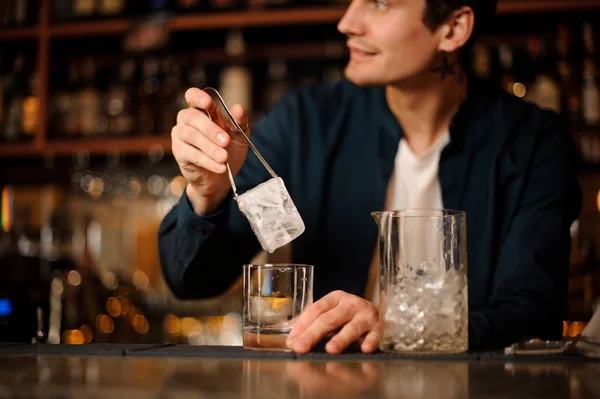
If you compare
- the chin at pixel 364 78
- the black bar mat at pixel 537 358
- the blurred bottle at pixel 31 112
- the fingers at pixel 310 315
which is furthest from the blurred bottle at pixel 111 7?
the black bar mat at pixel 537 358

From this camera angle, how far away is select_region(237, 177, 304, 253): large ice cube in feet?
2.91

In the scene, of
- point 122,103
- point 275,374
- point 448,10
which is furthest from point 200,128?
point 122,103

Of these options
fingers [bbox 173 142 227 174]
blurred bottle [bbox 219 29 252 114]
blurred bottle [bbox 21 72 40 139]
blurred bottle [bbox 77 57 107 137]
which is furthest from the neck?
blurred bottle [bbox 21 72 40 139]

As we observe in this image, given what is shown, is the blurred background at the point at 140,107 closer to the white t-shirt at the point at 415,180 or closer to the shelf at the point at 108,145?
the shelf at the point at 108,145

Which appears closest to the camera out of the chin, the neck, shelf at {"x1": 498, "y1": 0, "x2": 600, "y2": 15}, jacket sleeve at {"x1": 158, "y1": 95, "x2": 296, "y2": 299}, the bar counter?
the bar counter

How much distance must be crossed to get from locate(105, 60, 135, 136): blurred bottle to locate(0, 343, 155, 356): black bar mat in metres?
1.76

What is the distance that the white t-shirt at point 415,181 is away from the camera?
1516mm

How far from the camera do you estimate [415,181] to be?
1526 mm

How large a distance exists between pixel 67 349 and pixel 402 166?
80 centimetres

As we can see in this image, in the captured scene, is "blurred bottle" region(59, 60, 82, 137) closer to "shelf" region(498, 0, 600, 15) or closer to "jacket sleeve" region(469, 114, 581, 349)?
"shelf" region(498, 0, 600, 15)

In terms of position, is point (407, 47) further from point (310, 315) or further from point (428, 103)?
point (310, 315)

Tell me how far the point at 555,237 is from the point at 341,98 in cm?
52

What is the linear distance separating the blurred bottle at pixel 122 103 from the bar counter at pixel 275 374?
1867 millimetres

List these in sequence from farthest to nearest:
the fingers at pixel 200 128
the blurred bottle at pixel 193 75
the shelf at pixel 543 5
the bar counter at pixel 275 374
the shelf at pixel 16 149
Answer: the blurred bottle at pixel 193 75, the shelf at pixel 16 149, the shelf at pixel 543 5, the fingers at pixel 200 128, the bar counter at pixel 275 374
